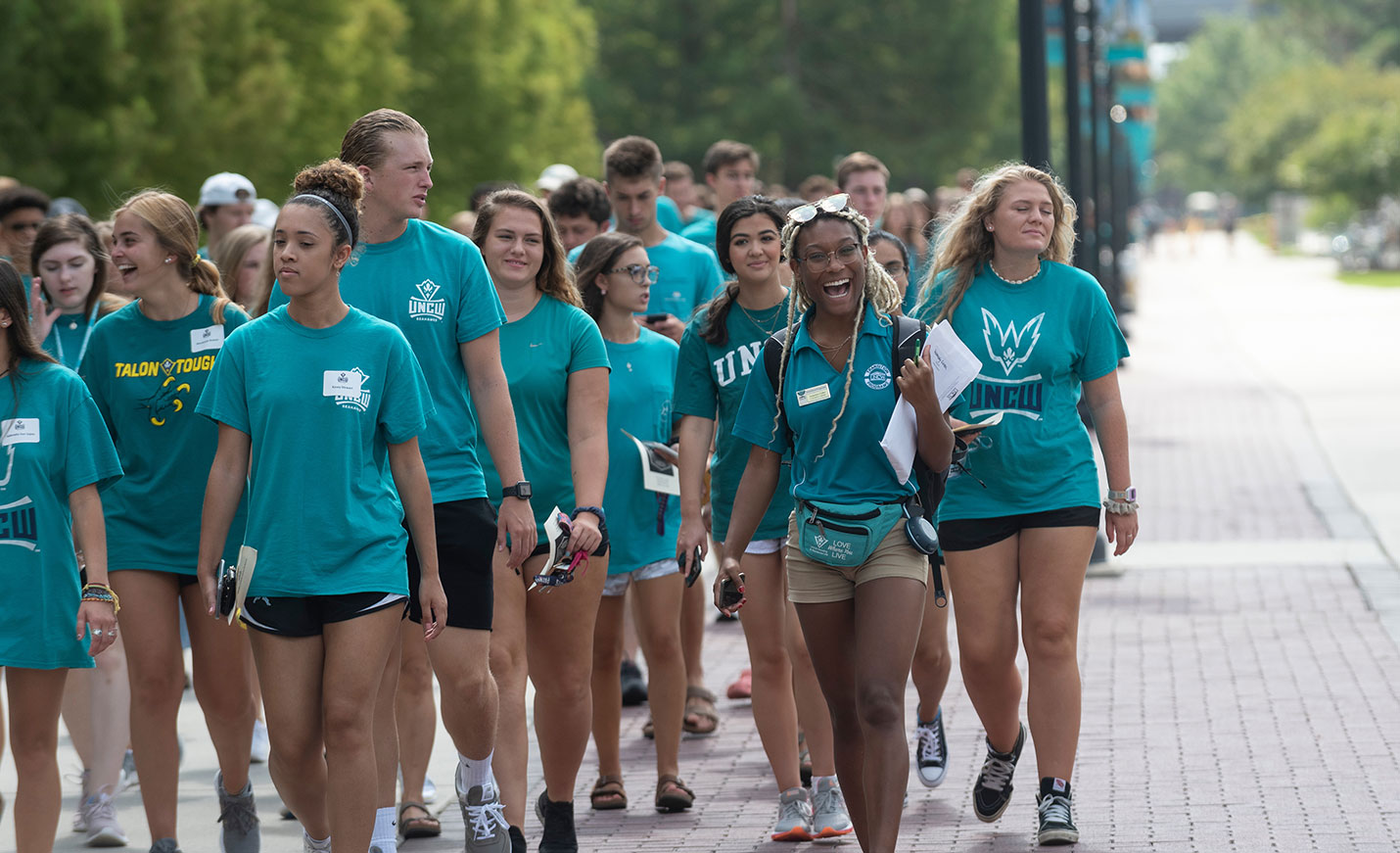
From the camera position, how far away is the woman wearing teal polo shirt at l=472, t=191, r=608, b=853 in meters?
5.72

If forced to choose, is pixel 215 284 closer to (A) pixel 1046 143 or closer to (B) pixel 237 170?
(A) pixel 1046 143

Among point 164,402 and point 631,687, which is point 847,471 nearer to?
point 164,402

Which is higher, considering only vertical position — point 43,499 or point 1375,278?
point 1375,278

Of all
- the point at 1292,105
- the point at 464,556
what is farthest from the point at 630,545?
the point at 1292,105

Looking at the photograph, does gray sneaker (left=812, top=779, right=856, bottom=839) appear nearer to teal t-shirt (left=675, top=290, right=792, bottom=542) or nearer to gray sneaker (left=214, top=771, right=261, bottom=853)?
teal t-shirt (left=675, top=290, right=792, bottom=542)

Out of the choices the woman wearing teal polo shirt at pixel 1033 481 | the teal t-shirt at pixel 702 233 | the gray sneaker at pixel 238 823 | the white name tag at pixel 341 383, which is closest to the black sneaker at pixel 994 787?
the woman wearing teal polo shirt at pixel 1033 481

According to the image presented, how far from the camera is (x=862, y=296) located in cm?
521

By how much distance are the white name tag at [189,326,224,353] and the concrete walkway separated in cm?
163

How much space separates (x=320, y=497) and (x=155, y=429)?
1348 mm

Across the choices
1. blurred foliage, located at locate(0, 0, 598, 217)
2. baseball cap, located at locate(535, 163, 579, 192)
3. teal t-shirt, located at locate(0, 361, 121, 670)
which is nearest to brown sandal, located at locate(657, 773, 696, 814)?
teal t-shirt, located at locate(0, 361, 121, 670)

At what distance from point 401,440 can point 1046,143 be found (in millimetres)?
7452

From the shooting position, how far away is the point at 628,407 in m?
6.73

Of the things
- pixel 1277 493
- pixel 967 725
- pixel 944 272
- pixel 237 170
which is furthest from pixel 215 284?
pixel 237 170

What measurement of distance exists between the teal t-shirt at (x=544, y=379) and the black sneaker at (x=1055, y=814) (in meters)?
1.73
